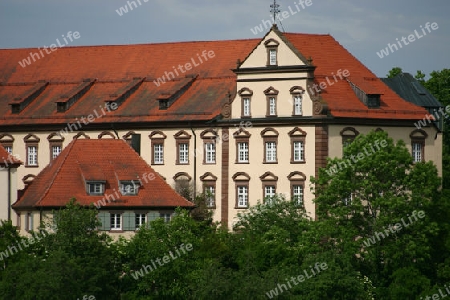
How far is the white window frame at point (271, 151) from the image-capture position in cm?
11794

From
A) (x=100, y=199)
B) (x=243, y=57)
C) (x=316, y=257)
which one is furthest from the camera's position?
(x=243, y=57)

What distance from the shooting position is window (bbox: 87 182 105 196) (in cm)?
11300

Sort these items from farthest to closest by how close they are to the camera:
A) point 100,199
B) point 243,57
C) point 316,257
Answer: point 243,57, point 100,199, point 316,257

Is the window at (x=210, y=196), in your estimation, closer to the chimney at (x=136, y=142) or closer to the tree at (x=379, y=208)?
the chimney at (x=136, y=142)

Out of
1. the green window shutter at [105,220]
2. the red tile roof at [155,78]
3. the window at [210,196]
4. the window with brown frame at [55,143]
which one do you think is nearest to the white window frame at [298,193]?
the red tile roof at [155,78]

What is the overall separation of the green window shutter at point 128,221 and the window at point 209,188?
832 centimetres

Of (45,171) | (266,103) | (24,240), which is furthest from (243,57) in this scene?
(24,240)

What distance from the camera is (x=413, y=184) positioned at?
351ft

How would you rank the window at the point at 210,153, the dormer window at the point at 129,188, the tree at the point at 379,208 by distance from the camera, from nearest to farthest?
1. the tree at the point at 379,208
2. the dormer window at the point at 129,188
3. the window at the point at 210,153

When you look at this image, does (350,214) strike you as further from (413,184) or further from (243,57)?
(243,57)

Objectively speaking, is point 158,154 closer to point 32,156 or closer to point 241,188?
point 241,188

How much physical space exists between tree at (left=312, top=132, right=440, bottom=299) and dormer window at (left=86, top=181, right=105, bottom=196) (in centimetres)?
1270

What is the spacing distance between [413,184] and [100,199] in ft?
59.6

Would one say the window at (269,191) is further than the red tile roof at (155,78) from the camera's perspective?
No
